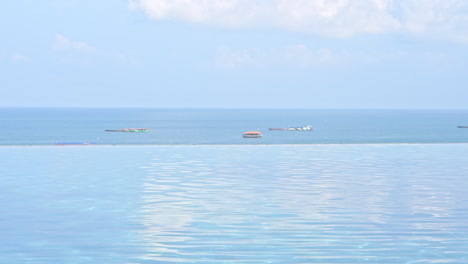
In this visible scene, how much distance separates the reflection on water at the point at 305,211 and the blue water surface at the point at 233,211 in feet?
0.10

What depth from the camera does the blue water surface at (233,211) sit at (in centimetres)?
1045

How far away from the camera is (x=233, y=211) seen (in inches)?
560

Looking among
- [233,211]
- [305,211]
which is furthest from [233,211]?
[305,211]

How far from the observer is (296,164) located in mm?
25141

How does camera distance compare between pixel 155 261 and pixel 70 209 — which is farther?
pixel 70 209

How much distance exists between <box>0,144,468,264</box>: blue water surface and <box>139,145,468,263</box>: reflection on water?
0.10 ft

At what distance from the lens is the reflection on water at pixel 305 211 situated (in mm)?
10461

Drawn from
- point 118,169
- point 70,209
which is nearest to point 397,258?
point 70,209

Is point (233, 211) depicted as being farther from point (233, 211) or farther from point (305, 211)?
point (305, 211)

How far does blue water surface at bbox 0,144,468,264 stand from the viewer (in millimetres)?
10453

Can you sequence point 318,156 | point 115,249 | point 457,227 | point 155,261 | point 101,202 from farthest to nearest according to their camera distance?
point 318,156
point 101,202
point 457,227
point 115,249
point 155,261

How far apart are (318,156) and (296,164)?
4.17 m

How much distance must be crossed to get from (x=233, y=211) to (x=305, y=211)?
1.56m

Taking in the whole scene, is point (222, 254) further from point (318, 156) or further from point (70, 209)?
point (318, 156)
